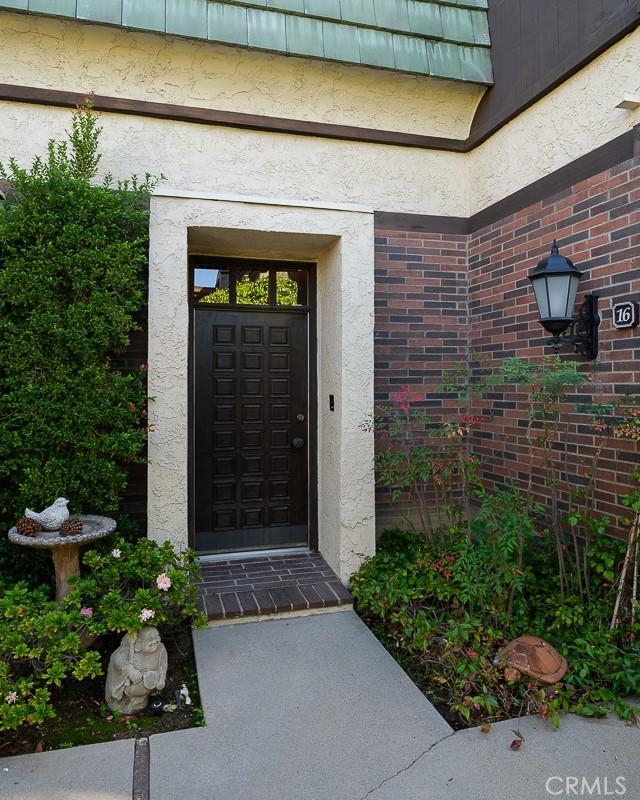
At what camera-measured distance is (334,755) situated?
2.41 meters

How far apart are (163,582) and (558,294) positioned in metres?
2.89

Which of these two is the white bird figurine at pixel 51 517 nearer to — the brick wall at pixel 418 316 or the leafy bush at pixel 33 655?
the leafy bush at pixel 33 655

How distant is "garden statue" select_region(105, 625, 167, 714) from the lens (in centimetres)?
275

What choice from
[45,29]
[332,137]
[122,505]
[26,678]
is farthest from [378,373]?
[45,29]

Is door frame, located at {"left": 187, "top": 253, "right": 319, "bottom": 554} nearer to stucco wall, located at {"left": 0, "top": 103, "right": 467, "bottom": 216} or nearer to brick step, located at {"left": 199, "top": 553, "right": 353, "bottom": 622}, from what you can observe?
brick step, located at {"left": 199, "top": 553, "right": 353, "bottom": 622}

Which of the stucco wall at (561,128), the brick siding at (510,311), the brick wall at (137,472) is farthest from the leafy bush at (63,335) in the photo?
the stucco wall at (561,128)

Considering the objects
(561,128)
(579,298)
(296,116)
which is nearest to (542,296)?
(579,298)

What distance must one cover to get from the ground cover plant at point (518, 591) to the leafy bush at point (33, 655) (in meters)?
1.82

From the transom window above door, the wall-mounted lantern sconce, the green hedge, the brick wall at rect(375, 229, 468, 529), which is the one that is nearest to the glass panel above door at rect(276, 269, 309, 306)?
the transom window above door

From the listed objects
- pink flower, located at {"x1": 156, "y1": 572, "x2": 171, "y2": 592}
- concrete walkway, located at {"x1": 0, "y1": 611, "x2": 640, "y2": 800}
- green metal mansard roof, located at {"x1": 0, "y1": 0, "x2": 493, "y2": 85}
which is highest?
green metal mansard roof, located at {"x1": 0, "y1": 0, "x2": 493, "y2": 85}

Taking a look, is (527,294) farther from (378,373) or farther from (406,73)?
(406,73)

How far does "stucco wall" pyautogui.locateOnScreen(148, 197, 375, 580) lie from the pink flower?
763mm

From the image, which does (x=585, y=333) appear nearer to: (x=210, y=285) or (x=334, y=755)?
(x=334, y=755)

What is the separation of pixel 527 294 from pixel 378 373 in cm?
129
